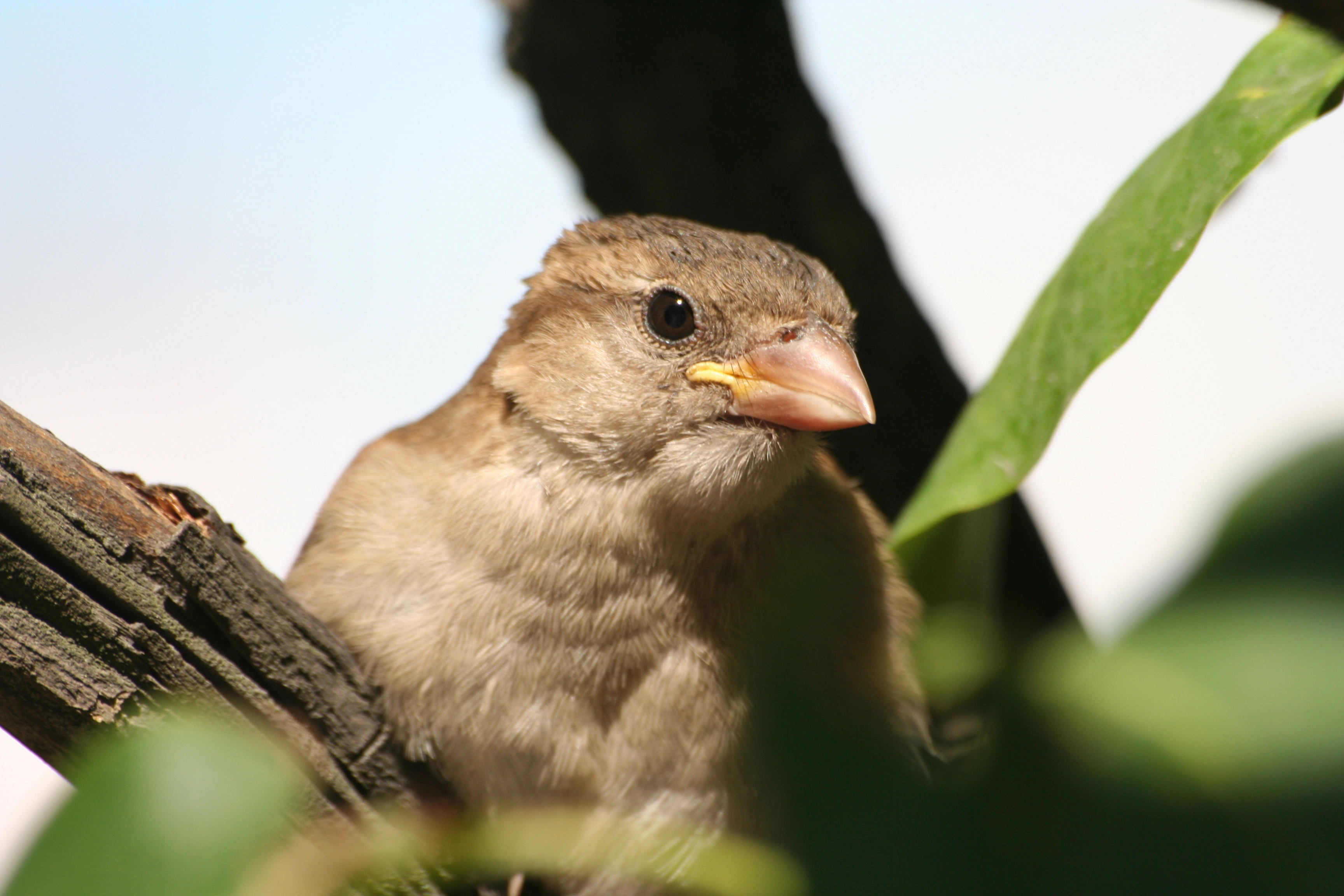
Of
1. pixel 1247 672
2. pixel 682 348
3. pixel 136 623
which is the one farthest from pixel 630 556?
pixel 1247 672

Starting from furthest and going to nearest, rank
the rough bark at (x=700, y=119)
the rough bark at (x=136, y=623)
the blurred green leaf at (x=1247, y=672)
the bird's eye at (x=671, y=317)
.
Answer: the rough bark at (x=700, y=119) → the bird's eye at (x=671, y=317) → the rough bark at (x=136, y=623) → the blurred green leaf at (x=1247, y=672)

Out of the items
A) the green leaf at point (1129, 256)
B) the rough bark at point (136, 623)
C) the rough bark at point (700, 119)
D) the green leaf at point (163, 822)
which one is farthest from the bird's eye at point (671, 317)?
the green leaf at point (163, 822)

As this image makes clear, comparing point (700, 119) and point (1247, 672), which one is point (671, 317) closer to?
point (700, 119)

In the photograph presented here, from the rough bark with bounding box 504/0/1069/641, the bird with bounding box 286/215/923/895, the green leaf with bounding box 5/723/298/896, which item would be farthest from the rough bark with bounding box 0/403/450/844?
the rough bark with bounding box 504/0/1069/641

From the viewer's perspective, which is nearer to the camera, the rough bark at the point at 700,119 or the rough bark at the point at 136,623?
the rough bark at the point at 136,623

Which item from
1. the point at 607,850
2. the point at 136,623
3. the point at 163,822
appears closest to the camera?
the point at 163,822

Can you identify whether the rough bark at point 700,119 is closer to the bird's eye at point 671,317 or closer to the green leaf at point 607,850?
the bird's eye at point 671,317
